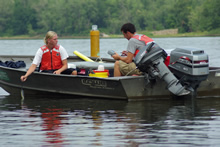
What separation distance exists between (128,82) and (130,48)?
0.54 metres

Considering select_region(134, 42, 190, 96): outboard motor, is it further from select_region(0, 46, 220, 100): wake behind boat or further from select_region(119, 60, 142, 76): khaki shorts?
select_region(119, 60, 142, 76): khaki shorts

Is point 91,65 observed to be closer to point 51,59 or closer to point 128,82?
point 51,59

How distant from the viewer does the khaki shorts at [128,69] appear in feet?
27.5

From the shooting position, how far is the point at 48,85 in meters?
9.18

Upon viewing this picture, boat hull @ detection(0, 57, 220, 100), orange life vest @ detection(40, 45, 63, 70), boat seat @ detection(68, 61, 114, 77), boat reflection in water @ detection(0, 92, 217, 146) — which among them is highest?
orange life vest @ detection(40, 45, 63, 70)

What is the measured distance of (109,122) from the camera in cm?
674

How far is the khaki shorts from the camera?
8375 millimetres

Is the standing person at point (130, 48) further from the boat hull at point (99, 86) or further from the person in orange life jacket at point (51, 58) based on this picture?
the person in orange life jacket at point (51, 58)

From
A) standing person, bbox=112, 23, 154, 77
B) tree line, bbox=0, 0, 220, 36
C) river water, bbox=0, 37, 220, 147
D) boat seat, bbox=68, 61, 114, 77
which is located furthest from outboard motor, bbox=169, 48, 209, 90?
tree line, bbox=0, 0, 220, 36

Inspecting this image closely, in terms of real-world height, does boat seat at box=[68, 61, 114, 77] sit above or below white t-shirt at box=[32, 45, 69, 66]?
below

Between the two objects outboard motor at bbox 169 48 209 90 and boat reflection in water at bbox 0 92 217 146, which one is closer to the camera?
boat reflection in water at bbox 0 92 217 146

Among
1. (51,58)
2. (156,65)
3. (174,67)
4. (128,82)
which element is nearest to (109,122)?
(128,82)

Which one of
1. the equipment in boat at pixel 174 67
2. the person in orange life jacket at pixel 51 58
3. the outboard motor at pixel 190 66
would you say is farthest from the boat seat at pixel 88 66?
the outboard motor at pixel 190 66

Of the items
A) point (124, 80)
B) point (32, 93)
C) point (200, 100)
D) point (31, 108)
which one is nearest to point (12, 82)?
point (32, 93)
